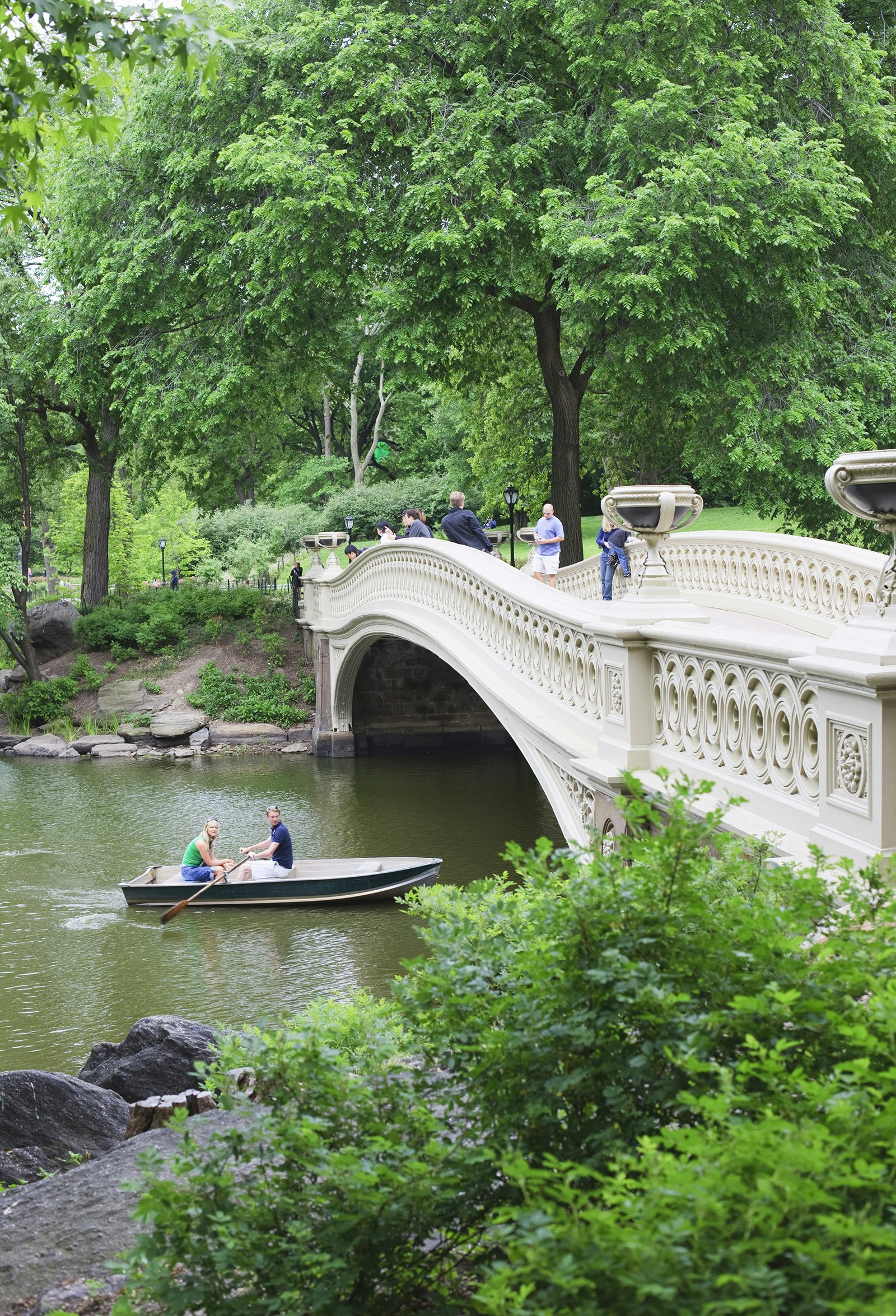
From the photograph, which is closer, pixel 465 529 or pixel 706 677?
pixel 706 677

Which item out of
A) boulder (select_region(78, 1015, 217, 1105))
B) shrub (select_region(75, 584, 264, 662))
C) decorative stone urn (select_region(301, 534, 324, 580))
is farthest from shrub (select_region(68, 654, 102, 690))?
boulder (select_region(78, 1015, 217, 1105))

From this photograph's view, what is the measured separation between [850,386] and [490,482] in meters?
13.0

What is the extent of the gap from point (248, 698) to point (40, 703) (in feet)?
14.0

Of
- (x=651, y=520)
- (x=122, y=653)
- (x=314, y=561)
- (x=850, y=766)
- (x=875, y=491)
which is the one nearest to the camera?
(x=875, y=491)

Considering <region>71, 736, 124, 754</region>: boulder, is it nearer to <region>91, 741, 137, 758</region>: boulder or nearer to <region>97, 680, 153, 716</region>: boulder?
<region>91, 741, 137, 758</region>: boulder

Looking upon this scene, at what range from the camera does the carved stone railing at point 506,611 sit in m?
8.38

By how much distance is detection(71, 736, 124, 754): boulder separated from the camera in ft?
75.8

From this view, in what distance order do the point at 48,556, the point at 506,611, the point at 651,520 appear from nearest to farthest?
the point at 651,520
the point at 506,611
the point at 48,556

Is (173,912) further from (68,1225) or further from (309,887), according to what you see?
(68,1225)

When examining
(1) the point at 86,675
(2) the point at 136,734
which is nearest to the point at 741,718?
(2) the point at 136,734

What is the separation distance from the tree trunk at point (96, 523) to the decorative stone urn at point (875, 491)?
78.6ft

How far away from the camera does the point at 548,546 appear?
55.5 feet

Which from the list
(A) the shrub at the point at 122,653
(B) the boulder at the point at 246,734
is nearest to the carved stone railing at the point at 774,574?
(B) the boulder at the point at 246,734

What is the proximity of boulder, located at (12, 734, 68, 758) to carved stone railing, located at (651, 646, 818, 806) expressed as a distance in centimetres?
1823
